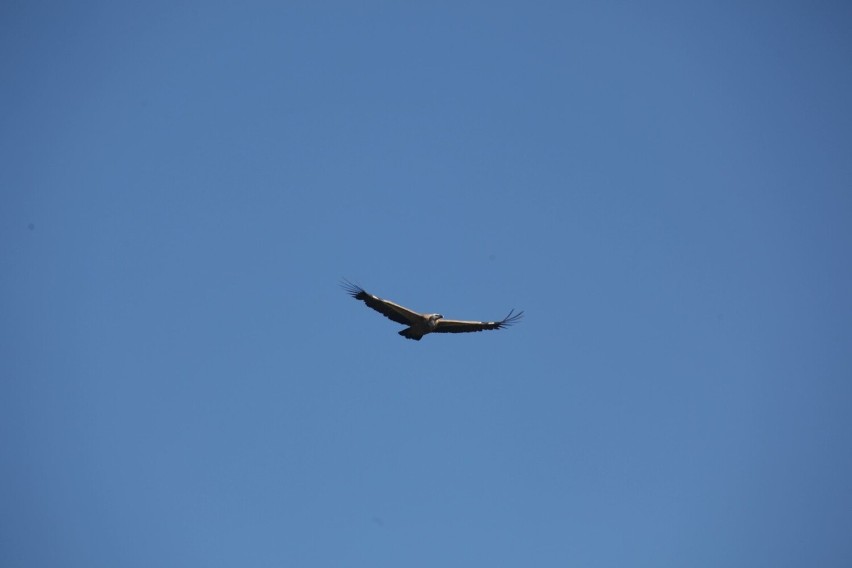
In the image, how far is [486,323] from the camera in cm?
3744

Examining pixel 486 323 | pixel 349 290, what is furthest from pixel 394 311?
pixel 486 323

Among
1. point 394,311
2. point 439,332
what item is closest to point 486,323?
point 439,332

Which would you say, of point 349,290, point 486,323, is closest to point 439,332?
point 486,323

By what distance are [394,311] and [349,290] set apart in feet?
6.45

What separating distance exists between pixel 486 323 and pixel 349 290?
242 inches

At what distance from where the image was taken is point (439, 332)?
1464 inches

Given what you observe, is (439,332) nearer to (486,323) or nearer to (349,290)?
(486,323)

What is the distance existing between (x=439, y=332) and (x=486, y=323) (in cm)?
203

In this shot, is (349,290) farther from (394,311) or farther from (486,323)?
(486,323)

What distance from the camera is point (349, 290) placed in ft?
116

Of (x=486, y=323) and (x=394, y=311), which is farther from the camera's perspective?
(x=486, y=323)

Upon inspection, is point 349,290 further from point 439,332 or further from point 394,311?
point 439,332
